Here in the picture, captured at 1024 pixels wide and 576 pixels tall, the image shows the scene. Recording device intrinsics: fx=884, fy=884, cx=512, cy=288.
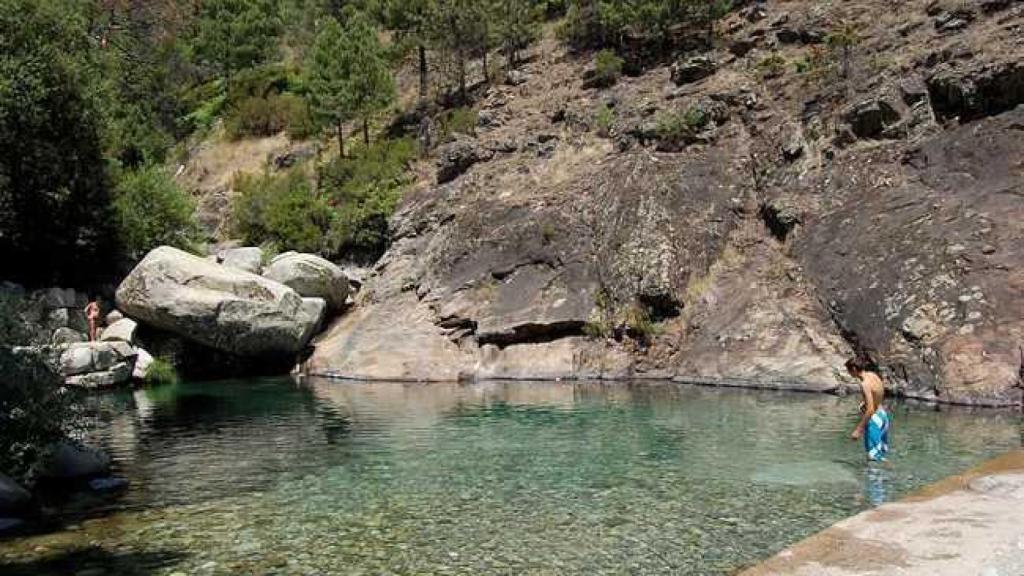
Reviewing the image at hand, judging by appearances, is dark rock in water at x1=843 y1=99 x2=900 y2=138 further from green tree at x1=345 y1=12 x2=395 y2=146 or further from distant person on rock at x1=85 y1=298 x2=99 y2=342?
distant person on rock at x1=85 y1=298 x2=99 y2=342

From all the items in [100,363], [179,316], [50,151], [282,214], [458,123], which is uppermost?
[458,123]

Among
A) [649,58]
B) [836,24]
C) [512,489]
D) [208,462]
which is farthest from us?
[649,58]

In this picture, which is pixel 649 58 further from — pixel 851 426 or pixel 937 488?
pixel 937 488

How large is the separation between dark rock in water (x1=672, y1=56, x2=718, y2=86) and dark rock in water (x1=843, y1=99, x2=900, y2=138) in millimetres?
8461

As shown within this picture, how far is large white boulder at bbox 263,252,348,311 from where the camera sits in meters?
31.1

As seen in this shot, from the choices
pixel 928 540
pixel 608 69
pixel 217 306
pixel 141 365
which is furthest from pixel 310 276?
pixel 928 540

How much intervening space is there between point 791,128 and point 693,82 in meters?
6.77

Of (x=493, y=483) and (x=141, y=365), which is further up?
(x=141, y=365)

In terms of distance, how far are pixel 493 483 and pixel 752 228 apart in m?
17.8

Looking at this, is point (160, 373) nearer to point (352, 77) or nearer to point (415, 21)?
point (352, 77)

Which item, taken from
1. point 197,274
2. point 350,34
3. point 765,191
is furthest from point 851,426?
point 350,34

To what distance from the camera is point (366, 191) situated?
3875cm

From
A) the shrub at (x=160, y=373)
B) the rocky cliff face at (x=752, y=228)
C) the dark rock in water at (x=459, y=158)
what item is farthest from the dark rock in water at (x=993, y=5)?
the shrub at (x=160, y=373)

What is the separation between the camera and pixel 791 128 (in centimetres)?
3066
